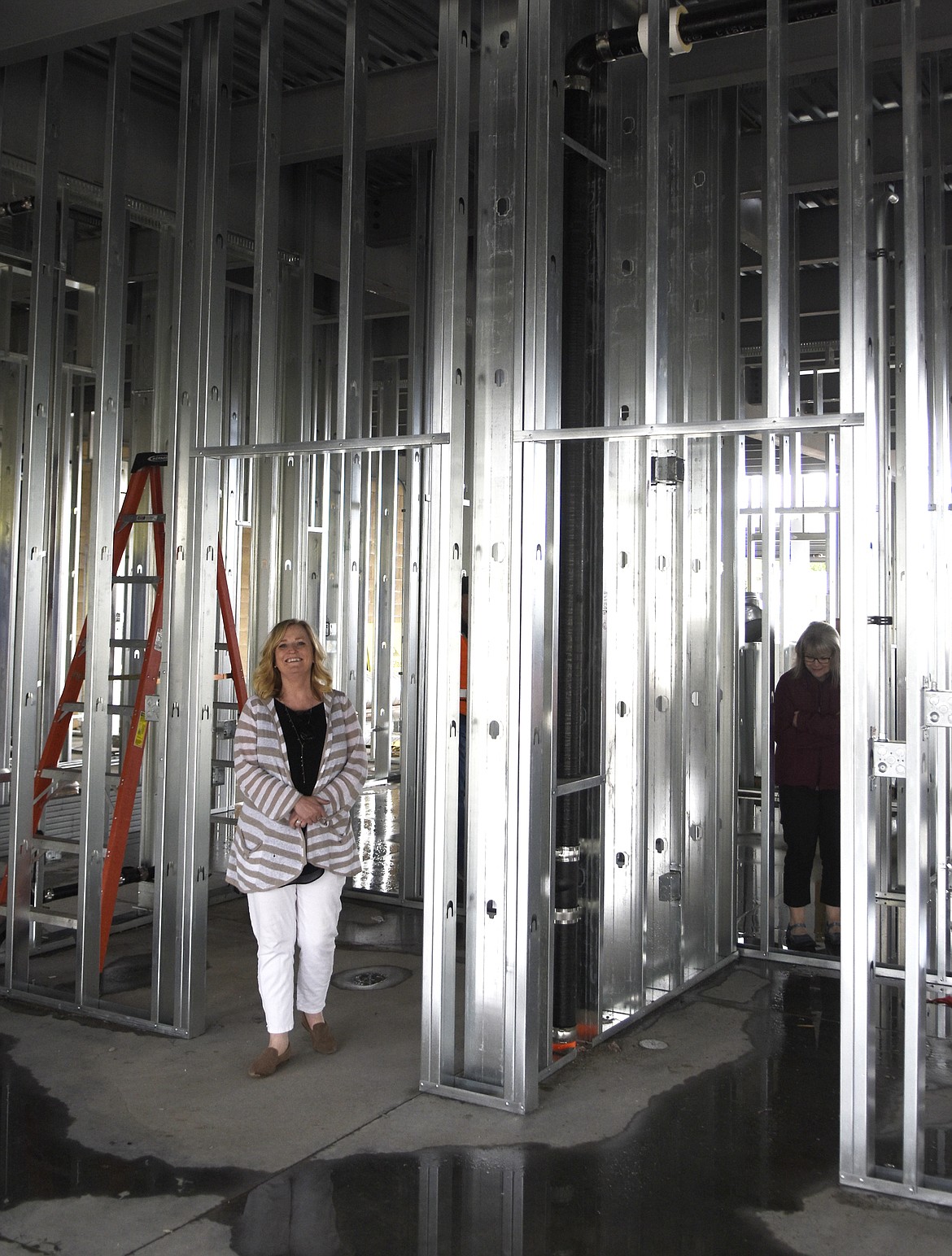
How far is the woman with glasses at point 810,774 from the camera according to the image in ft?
18.7

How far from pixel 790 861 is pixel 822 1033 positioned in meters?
1.17

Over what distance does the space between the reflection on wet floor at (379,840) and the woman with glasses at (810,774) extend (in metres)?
2.15

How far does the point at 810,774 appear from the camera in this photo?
573 cm

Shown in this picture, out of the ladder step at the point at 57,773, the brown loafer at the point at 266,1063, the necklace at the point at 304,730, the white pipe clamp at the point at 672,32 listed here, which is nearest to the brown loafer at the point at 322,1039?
the brown loafer at the point at 266,1063

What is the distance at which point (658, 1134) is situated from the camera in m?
3.70

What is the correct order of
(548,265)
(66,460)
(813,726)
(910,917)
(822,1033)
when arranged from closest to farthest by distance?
(910,917) < (548,265) < (822,1033) < (813,726) < (66,460)

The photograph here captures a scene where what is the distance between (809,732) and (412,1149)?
9.85 ft

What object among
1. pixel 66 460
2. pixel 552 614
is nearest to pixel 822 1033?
pixel 552 614

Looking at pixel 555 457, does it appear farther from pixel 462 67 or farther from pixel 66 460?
pixel 66 460

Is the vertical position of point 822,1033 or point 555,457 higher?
point 555,457

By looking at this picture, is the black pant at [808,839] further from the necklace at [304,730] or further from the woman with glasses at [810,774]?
the necklace at [304,730]

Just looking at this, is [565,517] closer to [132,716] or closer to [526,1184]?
[132,716]

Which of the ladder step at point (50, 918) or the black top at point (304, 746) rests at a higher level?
the black top at point (304, 746)

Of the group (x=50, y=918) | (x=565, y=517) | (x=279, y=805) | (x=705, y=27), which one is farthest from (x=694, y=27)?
(x=50, y=918)
